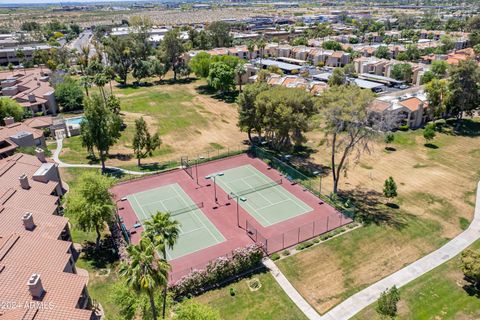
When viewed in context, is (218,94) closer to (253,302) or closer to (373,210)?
(373,210)

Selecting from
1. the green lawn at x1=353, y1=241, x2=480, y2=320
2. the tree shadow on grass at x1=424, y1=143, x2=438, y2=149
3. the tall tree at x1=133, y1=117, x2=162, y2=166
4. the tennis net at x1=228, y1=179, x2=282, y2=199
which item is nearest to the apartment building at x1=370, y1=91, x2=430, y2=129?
the tree shadow on grass at x1=424, y1=143, x2=438, y2=149

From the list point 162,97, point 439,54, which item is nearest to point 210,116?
point 162,97

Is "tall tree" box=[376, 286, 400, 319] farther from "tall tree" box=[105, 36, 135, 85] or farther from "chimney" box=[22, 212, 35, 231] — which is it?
"tall tree" box=[105, 36, 135, 85]

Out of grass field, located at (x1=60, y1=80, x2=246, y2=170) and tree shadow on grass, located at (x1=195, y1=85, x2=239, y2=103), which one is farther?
tree shadow on grass, located at (x1=195, y1=85, x2=239, y2=103)

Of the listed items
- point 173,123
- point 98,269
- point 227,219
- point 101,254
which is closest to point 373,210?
point 227,219

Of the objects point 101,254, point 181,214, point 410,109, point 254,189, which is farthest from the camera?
point 410,109

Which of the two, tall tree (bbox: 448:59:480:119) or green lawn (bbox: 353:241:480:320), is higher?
tall tree (bbox: 448:59:480:119)
